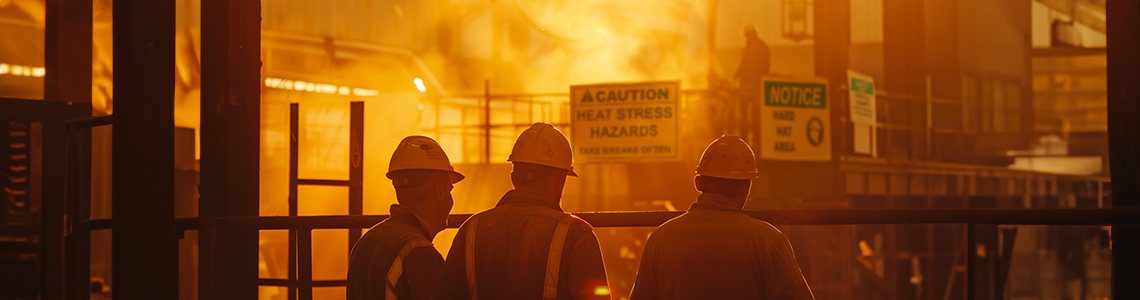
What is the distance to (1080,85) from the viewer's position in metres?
19.6

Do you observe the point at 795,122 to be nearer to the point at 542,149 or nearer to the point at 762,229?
the point at 762,229

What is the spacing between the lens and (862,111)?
1451 cm

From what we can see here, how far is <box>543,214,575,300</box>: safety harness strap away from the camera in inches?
109

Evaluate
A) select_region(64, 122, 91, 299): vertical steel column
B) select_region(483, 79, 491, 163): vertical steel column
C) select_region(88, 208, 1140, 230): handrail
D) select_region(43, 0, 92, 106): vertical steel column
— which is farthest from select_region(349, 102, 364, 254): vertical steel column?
select_region(483, 79, 491, 163): vertical steel column

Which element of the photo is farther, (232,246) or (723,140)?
(232,246)

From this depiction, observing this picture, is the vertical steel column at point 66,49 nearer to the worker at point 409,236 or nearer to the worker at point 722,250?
the worker at point 409,236

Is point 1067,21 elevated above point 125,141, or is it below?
above

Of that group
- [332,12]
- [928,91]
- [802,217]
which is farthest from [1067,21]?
[802,217]

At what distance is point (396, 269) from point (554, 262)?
20.0 inches

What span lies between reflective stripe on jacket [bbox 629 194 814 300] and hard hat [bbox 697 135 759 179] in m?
0.08

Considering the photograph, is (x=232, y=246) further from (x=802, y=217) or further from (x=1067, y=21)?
(x=1067, y=21)

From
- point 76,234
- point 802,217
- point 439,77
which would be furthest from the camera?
point 439,77

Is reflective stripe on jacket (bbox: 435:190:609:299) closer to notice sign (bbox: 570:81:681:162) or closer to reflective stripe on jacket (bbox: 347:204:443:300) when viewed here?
reflective stripe on jacket (bbox: 347:204:443:300)

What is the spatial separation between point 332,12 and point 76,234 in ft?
49.4
